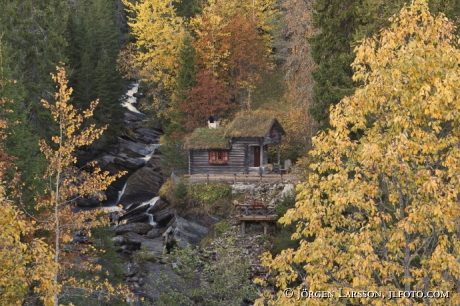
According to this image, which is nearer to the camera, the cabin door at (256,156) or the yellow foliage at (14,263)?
the yellow foliage at (14,263)

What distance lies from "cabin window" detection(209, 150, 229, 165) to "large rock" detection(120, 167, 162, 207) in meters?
4.90

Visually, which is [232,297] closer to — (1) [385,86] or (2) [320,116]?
(2) [320,116]

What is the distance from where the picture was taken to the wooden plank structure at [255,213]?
33.0 meters

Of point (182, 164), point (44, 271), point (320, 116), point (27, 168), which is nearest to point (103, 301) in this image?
point (27, 168)

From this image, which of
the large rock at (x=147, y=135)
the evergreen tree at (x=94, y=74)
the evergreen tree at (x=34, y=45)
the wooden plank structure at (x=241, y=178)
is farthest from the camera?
the large rock at (x=147, y=135)

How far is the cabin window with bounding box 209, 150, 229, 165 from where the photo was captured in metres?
41.3

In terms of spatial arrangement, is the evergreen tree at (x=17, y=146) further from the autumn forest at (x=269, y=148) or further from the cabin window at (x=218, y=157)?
the cabin window at (x=218, y=157)

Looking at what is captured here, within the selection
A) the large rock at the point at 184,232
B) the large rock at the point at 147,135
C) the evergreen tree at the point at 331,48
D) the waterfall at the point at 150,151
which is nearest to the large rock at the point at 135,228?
the large rock at the point at 184,232

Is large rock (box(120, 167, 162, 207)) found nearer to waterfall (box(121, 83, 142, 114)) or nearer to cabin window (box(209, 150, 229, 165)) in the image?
cabin window (box(209, 150, 229, 165))

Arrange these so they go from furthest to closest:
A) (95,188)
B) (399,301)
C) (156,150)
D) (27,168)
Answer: (156,150), (27,168), (95,188), (399,301)

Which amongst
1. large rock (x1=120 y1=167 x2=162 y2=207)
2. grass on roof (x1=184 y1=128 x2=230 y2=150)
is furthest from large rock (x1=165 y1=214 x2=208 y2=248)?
grass on roof (x1=184 y1=128 x2=230 y2=150)

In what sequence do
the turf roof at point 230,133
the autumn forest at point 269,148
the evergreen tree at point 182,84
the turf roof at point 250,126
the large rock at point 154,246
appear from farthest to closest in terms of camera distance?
the evergreen tree at point 182,84 < the turf roof at point 230,133 < the turf roof at point 250,126 < the large rock at point 154,246 < the autumn forest at point 269,148

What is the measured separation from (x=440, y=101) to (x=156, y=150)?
144 ft

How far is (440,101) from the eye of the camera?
930 cm
